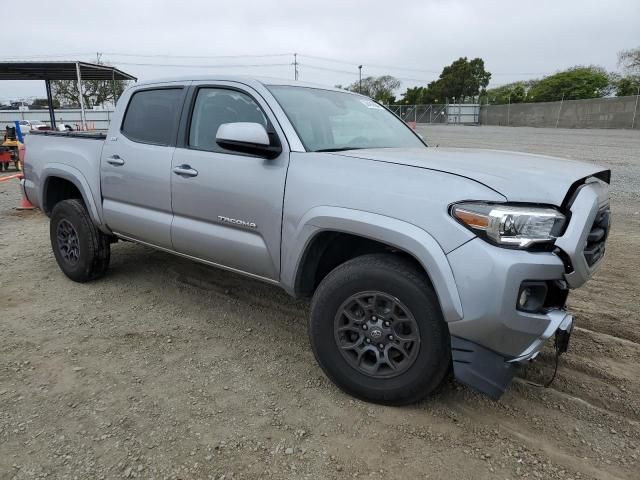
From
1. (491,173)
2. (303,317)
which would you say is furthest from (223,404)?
→ (491,173)

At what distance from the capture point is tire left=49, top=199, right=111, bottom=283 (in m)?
4.52

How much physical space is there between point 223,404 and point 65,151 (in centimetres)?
309

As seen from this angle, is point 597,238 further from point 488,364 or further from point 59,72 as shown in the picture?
point 59,72

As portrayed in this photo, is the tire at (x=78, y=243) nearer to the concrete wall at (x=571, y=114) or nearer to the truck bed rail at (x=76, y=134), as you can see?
the truck bed rail at (x=76, y=134)

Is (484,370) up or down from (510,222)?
down

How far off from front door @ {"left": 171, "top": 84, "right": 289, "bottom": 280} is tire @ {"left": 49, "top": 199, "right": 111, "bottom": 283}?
1219 millimetres

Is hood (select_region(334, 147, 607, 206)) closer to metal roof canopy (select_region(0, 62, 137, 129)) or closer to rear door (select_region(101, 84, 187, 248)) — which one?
rear door (select_region(101, 84, 187, 248))

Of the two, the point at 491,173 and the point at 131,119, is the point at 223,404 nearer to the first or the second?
the point at 491,173

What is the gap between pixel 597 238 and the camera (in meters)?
2.60

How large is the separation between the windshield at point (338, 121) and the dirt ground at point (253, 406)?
1444 mm

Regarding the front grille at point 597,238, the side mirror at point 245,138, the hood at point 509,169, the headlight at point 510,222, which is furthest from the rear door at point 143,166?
the front grille at point 597,238

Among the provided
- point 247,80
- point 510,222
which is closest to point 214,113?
point 247,80

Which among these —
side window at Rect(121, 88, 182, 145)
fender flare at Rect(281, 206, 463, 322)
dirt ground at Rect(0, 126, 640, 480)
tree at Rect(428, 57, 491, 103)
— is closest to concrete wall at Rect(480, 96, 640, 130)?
tree at Rect(428, 57, 491, 103)

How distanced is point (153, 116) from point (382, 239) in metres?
2.42
